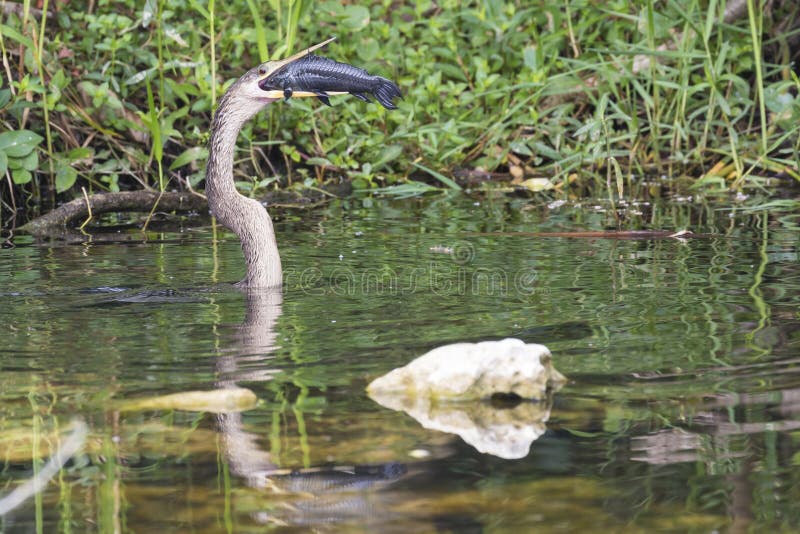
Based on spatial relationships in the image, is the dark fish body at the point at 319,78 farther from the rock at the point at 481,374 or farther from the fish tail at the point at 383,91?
the rock at the point at 481,374

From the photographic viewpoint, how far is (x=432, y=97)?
31.3 feet

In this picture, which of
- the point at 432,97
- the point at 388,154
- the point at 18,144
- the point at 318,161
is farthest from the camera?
the point at 432,97

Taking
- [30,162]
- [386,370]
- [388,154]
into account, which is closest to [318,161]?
[388,154]

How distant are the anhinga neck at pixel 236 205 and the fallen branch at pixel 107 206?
199 cm

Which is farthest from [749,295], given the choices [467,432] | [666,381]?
[467,432]

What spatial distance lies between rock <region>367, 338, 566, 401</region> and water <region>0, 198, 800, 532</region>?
152 mm

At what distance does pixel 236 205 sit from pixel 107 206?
237 centimetres

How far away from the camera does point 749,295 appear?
17.0 ft

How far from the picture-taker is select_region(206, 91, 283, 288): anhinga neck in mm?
5715

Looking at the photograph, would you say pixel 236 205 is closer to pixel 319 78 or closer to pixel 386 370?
pixel 319 78

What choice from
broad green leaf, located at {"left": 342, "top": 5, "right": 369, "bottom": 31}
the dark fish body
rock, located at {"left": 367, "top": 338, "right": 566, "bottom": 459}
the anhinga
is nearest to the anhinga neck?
the anhinga

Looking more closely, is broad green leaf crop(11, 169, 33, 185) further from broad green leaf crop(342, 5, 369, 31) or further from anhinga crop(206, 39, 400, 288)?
broad green leaf crop(342, 5, 369, 31)

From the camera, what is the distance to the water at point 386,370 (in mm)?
2924

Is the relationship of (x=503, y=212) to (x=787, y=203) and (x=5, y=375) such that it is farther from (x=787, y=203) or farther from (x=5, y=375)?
(x=5, y=375)
